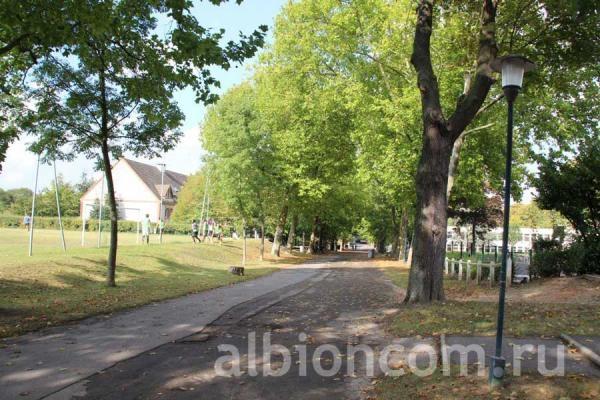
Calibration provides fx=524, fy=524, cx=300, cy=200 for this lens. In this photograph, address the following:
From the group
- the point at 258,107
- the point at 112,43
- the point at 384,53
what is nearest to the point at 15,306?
the point at 112,43

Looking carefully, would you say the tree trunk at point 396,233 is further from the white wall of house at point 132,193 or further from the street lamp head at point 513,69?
the white wall of house at point 132,193

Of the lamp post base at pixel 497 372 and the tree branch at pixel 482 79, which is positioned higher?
the tree branch at pixel 482 79

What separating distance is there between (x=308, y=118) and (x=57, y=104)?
924 inches

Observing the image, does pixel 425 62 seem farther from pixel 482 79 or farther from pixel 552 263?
pixel 552 263

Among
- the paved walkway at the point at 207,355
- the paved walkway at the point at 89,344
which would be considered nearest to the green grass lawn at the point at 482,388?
the paved walkway at the point at 207,355

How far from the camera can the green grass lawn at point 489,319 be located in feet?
27.5

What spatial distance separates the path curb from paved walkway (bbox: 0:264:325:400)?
620cm

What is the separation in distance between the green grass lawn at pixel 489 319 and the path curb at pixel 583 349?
1.29 feet

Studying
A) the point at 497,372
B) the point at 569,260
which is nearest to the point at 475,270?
the point at 569,260

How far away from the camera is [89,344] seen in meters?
8.38

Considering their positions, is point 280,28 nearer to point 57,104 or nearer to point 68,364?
point 57,104

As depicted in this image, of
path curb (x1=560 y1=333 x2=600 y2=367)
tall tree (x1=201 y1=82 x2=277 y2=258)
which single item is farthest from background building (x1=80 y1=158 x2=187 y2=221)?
path curb (x1=560 y1=333 x2=600 y2=367)

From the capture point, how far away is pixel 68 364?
23.5ft

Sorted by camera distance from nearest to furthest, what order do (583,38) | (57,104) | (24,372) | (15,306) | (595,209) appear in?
(24,372) → (15,306) → (583,38) → (57,104) → (595,209)
